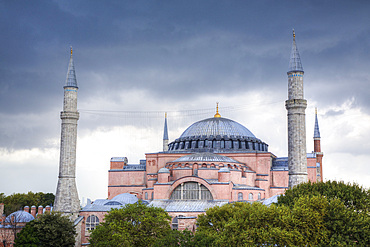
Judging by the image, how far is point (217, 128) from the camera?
173 ft

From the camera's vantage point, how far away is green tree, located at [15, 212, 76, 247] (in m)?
35.2

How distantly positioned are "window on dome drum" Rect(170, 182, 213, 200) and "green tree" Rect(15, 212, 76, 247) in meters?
9.49

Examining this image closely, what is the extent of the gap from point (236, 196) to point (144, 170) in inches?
442

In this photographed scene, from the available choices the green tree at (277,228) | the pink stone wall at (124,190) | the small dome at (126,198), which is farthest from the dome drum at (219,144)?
the green tree at (277,228)

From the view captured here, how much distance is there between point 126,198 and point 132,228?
1291 cm

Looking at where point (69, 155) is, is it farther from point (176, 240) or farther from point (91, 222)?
point (176, 240)

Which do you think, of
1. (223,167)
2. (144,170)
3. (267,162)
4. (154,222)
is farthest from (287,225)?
(144,170)

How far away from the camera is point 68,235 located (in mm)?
36188

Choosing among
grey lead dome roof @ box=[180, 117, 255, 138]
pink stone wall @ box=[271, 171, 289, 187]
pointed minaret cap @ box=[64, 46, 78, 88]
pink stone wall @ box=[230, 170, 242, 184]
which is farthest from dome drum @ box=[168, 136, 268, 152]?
pointed minaret cap @ box=[64, 46, 78, 88]

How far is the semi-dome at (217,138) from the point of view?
51031mm

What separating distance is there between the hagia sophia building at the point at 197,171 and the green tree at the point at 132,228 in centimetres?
445

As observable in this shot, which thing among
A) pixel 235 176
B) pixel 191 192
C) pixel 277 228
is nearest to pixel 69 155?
pixel 191 192

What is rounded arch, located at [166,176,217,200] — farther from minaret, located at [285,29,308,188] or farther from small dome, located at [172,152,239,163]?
minaret, located at [285,29,308,188]

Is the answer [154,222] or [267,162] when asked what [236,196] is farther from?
[154,222]
